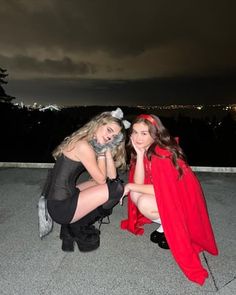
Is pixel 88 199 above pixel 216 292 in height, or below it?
above

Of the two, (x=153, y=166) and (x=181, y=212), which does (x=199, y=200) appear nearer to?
(x=181, y=212)

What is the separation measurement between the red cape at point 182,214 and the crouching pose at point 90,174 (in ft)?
1.51

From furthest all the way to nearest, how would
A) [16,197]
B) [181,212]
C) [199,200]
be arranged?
[16,197], [199,200], [181,212]

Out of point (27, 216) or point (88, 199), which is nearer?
point (88, 199)

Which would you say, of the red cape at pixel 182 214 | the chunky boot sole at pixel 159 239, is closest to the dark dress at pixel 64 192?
the red cape at pixel 182 214

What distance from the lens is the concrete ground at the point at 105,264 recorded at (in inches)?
99.5

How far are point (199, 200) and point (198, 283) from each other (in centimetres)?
71

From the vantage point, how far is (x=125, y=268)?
2.83 meters

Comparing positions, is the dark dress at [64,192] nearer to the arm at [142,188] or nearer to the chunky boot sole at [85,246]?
the chunky boot sole at [85,246]

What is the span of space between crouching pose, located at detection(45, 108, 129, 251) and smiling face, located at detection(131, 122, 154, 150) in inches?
7.1

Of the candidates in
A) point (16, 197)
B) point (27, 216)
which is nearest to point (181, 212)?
point (27, 216)

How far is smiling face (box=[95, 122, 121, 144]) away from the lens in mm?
2984

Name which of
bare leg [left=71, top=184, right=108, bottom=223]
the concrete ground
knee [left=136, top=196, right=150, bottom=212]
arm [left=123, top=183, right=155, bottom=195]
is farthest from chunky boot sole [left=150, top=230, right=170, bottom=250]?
bare leg [left=71, top=184, right=108, bottom=223]

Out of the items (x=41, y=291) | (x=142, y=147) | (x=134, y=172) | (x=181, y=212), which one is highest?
(x=142, y=147)
